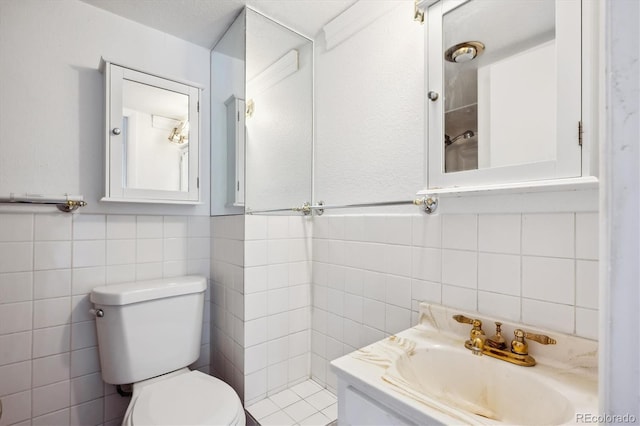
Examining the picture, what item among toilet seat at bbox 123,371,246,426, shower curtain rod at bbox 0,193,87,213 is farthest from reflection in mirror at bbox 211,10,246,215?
toilet seat at bbox 123,371,246,426

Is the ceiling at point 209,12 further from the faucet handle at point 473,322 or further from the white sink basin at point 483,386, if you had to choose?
the white sink basin at point 483,386

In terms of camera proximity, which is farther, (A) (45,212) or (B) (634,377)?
(A) (45,212)

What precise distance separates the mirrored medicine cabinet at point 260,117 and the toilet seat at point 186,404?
0.74 metres

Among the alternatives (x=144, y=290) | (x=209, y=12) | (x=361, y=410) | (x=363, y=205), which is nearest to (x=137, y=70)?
(x=209, y=12)

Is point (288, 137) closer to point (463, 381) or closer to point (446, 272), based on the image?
point (446, 272)

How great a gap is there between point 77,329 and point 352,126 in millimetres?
1514

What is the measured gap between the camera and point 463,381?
0.88 meters

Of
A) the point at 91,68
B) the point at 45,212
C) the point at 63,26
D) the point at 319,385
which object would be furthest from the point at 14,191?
the point at 319,385

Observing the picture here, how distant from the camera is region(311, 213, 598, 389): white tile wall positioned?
0.82 meters

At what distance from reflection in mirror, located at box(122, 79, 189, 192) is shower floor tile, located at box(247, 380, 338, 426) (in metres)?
1.10

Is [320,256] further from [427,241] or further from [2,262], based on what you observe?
[2,262]

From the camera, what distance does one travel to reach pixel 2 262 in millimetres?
1184

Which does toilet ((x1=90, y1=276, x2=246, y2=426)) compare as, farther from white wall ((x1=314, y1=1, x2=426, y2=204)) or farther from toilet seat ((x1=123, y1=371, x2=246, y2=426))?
white wall ((x1=314, y1=1, x2=426, y2=204))

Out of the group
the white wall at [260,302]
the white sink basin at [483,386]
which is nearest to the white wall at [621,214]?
the white sink basin at [483,386]
